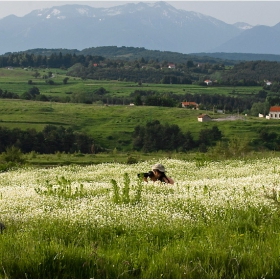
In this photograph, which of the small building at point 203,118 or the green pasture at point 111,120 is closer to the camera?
the green pasture at point 111,120

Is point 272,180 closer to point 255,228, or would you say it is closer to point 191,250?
point 255,228

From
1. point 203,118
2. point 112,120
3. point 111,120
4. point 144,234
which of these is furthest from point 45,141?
point 144,234

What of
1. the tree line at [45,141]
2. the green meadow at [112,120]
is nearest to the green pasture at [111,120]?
the green meadow at [112,120]

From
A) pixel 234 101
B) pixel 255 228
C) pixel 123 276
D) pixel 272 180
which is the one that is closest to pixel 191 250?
pixel 123 276

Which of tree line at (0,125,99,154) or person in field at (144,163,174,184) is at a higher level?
person in field at (144,163,174,184)

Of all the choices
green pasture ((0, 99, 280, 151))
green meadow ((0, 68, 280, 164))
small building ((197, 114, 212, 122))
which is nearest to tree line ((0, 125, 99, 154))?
green meadow ((0, 68, 280, 164))

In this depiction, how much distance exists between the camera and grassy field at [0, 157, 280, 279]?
24.6ft

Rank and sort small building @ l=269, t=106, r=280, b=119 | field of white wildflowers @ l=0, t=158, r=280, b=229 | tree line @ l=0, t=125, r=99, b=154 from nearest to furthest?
field of white wildflowers @ l=0, t=158, r=280, b=229 < tree line @ l=0, t=125, r=99, b=154 < small building @ l=269, t=106, r=280, b=119

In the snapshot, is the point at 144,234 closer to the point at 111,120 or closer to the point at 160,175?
the point at 160,175

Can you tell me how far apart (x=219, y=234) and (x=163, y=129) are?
91263mm

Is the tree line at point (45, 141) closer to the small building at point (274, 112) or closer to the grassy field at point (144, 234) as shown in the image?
the grassy field at point (144, 234)

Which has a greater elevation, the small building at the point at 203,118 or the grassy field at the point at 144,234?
the grassy field at the point at 144,234

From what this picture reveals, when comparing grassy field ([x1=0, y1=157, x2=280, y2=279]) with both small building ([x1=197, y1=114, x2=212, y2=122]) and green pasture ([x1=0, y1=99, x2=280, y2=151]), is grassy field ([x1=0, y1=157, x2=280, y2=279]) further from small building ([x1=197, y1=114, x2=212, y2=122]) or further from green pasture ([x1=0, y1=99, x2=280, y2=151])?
small building ([x1=197, y1=114, x2=212, y2=122])

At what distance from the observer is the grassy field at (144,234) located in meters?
7.51
